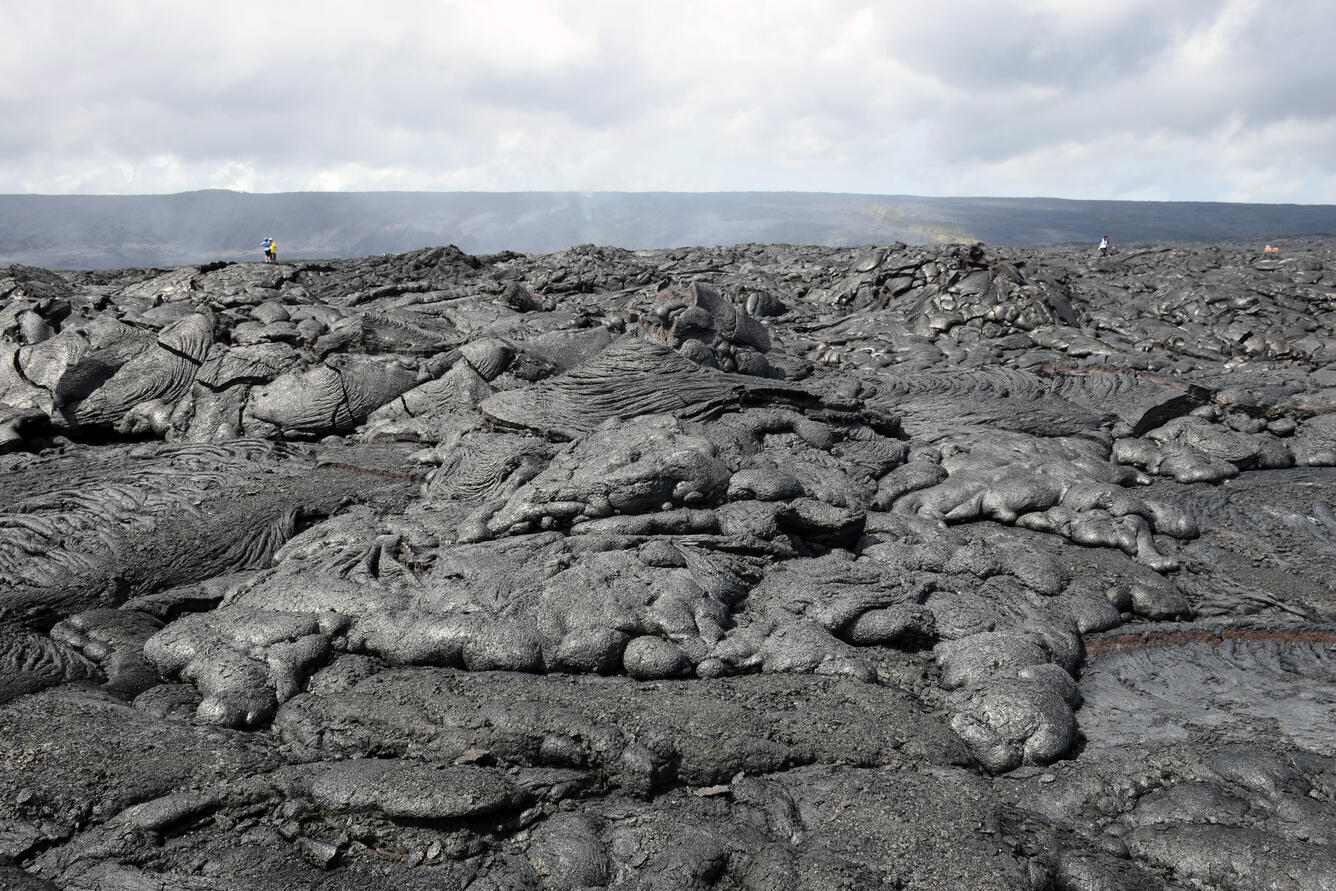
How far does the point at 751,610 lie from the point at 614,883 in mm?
2699

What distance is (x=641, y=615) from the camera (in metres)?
5.79

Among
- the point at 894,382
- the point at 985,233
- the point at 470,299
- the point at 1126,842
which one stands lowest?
the point at 1126,842

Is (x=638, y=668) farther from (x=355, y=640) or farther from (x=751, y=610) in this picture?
(x=355, y=640)

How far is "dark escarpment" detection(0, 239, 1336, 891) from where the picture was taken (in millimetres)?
4051

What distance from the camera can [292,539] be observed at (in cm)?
765

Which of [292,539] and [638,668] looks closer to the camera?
[638,668]

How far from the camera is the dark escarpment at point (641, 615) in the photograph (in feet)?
13.3

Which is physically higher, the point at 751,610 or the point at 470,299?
the point at 470,299

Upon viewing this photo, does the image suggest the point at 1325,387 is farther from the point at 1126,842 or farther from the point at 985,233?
the point at 985,233

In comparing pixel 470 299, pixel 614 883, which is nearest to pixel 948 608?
pixel 614 883

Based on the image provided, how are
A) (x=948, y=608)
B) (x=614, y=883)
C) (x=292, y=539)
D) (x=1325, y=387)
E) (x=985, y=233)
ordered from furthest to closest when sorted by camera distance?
(x=985, y=233) < (x=1325, y=387) < (x=292, y=539) < (x=948, y=608) < (x=614, y=883)

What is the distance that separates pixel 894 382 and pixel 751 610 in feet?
26.5

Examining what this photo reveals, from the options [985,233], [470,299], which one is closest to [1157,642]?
[470,299]

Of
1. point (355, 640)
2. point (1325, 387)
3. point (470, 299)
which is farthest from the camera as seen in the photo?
point (470, 299)
